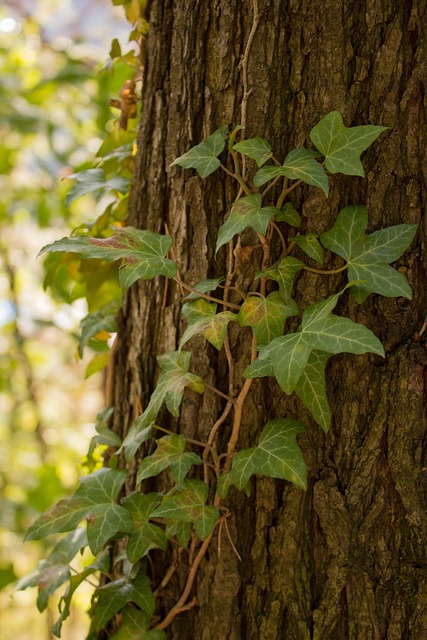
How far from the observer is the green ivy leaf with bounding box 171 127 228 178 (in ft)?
3.18

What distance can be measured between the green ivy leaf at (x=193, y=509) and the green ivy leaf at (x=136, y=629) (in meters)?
0.24

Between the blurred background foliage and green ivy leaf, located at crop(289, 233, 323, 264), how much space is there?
484 millimetres

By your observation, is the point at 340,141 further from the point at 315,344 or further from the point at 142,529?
the point at 142,529

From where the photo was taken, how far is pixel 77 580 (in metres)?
1.12

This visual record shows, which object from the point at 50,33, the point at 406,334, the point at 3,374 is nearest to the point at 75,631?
the point at 3,374

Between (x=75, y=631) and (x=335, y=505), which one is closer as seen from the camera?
(x=335, y=505)

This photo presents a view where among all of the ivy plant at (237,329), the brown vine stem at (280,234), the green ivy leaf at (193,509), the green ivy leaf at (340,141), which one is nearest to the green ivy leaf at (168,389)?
the ivy plant at (237,329)

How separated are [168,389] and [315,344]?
28 cm

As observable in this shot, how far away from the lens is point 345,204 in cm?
95

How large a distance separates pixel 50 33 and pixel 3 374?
2.17 metres

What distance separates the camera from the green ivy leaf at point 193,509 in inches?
36.5

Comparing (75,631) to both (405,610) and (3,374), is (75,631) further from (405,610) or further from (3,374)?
(405,610)

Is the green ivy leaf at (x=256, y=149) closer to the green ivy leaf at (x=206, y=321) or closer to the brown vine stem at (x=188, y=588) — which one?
the green ivy leaf at (x=206, y=321)

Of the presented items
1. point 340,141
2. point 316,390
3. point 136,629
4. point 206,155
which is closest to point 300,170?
point 340,141
